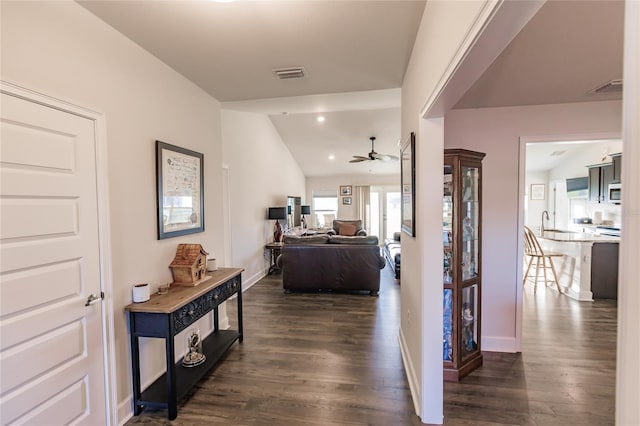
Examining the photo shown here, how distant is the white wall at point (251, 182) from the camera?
4750mm

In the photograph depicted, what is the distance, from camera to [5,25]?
137 centimetres

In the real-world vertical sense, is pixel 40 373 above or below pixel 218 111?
below

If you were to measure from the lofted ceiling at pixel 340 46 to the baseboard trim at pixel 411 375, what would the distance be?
2312mm

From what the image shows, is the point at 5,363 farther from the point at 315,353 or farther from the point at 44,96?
the point at 315,353

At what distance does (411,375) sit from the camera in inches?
91.0

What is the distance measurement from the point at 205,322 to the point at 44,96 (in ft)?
7.61

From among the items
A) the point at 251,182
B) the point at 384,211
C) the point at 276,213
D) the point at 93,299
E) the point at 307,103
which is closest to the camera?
the point at 93,299

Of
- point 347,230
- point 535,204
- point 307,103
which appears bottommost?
point 347,230

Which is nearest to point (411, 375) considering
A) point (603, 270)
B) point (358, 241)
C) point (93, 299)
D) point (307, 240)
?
point (93, 299)

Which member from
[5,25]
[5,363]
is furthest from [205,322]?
[5,25]

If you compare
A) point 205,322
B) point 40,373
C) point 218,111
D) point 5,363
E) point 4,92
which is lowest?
point 205,322

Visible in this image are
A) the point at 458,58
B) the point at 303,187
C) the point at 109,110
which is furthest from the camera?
the point at 303,187

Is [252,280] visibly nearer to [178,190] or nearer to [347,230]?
[178,190]

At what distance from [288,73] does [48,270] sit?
2.21 meters
